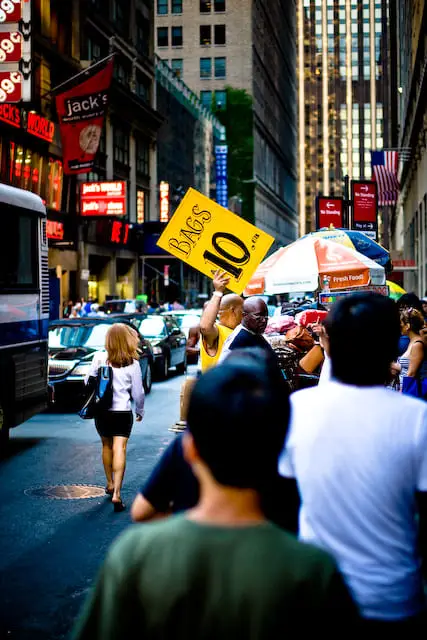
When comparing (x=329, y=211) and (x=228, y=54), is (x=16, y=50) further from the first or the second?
(x=228, y=54)

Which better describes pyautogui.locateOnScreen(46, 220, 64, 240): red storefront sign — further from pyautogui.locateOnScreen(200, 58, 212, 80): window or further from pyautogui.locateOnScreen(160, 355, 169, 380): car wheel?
pyautogui.locateOnScreen(200, 58, 212, 80): window

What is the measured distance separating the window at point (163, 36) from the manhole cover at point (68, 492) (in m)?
91.3

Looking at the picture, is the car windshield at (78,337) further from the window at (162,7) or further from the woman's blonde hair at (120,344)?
the window at (162,7)

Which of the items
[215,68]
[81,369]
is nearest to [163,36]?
[215,68]

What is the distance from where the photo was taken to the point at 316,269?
11258 mm

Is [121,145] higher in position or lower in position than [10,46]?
higher

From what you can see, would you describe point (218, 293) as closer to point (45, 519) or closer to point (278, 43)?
point (45, 519)

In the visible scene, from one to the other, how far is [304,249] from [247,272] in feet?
10.4

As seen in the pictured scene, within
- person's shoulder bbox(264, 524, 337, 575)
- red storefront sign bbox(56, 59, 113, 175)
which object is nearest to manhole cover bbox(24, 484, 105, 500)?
person's shoulder bbox(264, 524, 337, 575)

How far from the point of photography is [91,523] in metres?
8.12

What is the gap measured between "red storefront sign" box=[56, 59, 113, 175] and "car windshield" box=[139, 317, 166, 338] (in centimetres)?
1240

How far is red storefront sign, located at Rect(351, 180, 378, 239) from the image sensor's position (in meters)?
22.9

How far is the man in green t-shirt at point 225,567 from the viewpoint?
6.04 ft

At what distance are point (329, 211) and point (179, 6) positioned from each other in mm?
77574
